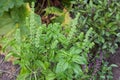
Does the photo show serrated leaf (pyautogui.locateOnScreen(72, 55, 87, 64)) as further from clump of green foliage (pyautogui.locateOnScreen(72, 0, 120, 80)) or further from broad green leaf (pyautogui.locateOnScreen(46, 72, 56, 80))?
clump of green foliage (pyautogui.locateOnScreen(72, 0, 120, 80))

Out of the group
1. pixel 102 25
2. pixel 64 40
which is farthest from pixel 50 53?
pixel 102 25

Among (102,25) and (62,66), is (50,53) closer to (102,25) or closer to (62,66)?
(62,66)

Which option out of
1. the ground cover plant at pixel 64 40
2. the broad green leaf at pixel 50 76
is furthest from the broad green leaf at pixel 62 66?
the broad green leaf at pixel 50 76

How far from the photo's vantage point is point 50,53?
7.38 ft

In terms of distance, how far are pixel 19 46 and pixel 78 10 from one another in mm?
883

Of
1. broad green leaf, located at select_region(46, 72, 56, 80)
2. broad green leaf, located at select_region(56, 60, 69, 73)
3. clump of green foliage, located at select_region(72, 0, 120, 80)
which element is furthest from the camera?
clump of green foliage, located at select_region(72, 0, 120, 80)

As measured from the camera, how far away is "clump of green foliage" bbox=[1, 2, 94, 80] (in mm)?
2139

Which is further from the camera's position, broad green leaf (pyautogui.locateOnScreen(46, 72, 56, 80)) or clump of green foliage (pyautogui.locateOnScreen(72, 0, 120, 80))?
clump of green foliage (pyautogui.locateOnScreen(72, 0, 120, 80))

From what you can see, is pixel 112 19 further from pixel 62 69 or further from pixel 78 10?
pixel 62 69

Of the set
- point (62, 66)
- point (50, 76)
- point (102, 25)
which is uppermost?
point (102, 25)

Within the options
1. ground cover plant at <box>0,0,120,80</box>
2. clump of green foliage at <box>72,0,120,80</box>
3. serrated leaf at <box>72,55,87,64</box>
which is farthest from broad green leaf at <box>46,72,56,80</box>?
clump of green foliage at <box>72,0,120,80</box>

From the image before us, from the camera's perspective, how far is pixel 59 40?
2.29 meters

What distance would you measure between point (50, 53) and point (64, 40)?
5.8 inches

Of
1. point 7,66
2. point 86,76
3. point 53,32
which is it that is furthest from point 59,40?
point 7,66
